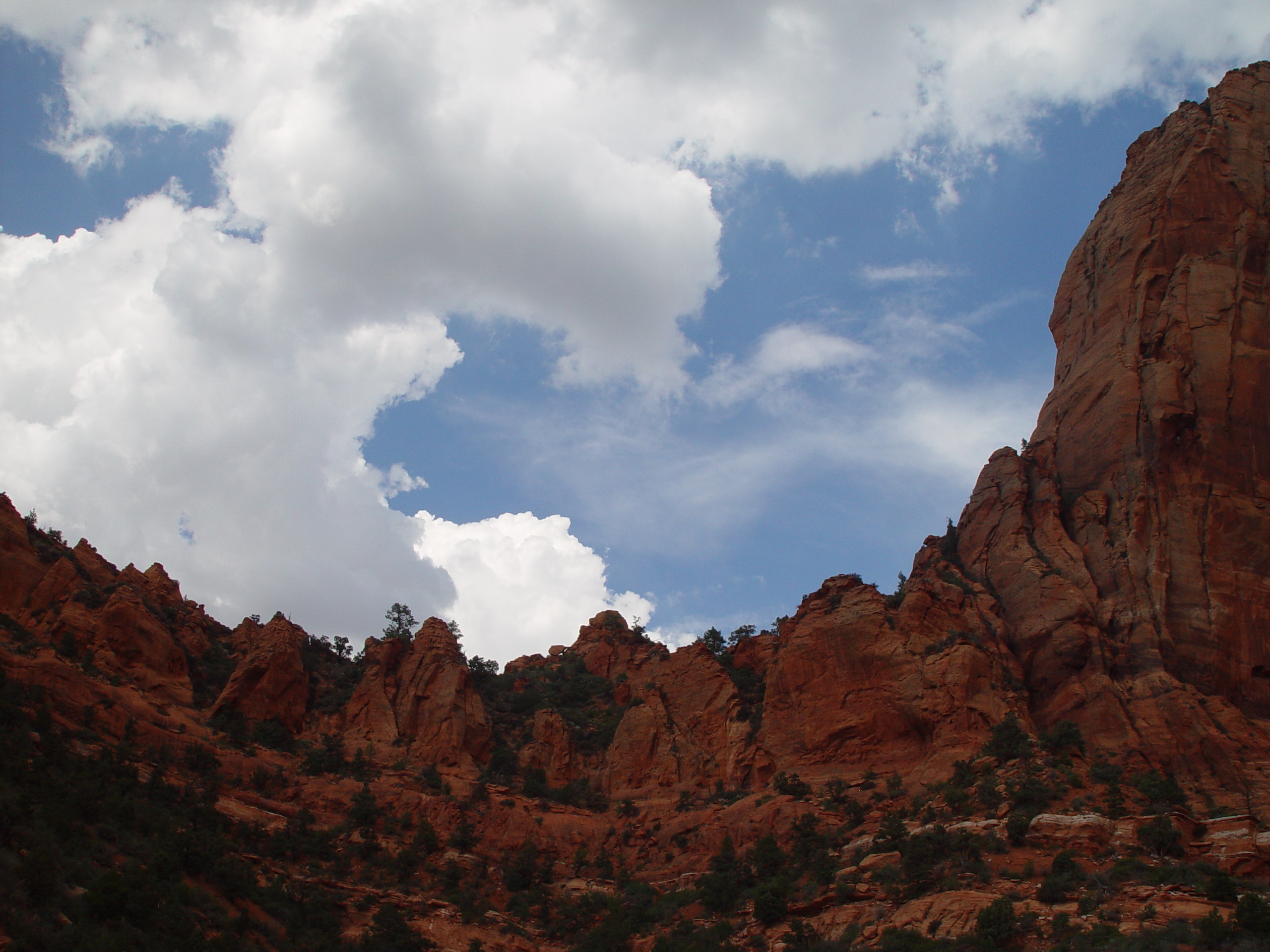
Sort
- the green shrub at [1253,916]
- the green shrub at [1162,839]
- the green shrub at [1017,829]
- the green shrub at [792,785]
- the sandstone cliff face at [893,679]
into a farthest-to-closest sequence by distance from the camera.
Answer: the green shrub at [792,785], the sandstone cliff face at [893,679], the green shrub at [1017,829], the green shrub at [1162,839], the green shrub at [1253,916]

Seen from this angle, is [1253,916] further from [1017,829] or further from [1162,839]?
[1017,829]

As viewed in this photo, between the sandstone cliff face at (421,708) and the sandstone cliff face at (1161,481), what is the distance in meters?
31.8

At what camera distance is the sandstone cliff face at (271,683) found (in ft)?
181

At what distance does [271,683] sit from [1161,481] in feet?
166

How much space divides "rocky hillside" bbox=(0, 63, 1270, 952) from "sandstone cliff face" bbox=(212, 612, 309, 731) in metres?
0.20

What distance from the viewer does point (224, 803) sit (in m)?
45.8

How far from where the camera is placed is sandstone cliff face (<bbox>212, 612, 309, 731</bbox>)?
55.2 metres

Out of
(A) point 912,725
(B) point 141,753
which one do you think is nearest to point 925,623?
(A) point 912,725

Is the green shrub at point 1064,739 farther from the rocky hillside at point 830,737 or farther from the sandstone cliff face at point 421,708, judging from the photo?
the sandstone cliff face at point 421,708

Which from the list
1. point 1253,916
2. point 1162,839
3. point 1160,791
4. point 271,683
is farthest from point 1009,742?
point 271,683

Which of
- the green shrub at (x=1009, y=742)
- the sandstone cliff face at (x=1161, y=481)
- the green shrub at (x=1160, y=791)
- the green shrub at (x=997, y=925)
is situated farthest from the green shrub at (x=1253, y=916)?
the sandstone cliff face at (x=1161, y=481)

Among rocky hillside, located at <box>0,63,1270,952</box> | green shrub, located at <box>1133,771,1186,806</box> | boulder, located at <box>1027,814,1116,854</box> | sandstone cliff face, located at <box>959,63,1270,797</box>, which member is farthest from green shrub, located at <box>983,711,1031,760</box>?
boulder, located at <box>1027,814,1116,854</box>

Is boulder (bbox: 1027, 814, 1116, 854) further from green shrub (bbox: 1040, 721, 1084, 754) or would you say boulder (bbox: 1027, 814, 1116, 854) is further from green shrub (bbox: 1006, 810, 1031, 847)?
green shrub (bbox: 1040, 721, 1084, 754)

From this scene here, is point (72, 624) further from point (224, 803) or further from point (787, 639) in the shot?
point (787, 639)
